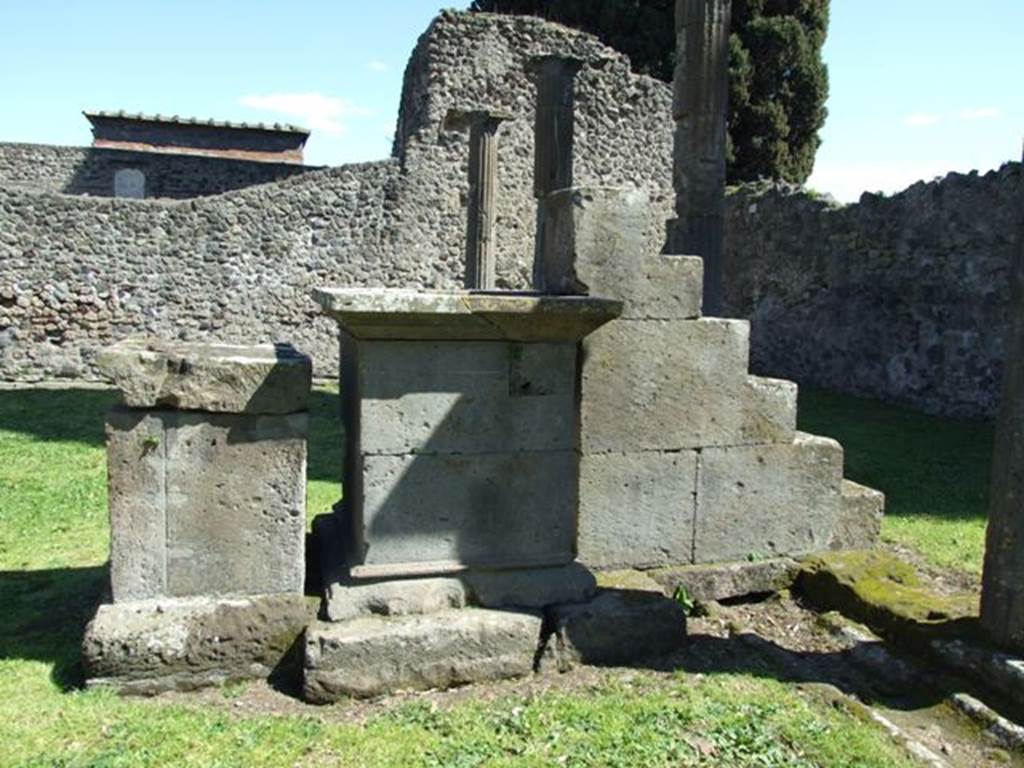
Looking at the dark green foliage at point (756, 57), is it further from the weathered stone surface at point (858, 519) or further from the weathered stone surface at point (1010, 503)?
the weathered stone surface at point (1010, 503)

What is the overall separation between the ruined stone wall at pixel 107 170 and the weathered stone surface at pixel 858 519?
18767 millimetres

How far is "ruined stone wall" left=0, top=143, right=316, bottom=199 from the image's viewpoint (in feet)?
69.8

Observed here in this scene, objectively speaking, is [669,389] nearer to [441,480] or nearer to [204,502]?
[441,480]

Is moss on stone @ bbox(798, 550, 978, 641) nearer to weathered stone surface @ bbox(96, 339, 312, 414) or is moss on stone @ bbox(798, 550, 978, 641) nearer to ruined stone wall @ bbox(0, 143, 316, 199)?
weathered stone surface @ bbox(96, 339, 312, 414)

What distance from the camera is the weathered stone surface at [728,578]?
4.82m

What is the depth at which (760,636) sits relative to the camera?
4.43 meters

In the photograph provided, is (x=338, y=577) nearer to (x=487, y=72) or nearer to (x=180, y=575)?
(x=180, y=575)

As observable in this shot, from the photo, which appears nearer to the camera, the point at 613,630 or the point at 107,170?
the point at 613,630

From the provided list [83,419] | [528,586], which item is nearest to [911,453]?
[528,586]

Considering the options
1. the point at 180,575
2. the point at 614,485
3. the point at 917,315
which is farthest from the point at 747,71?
the point at 180,575

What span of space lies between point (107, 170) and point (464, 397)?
2054 centimetres

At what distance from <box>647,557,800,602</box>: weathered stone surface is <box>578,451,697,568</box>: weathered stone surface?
0.11 metres

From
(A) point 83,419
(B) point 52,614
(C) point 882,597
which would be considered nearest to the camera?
(B) point 52,614

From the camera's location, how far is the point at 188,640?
3.59m
